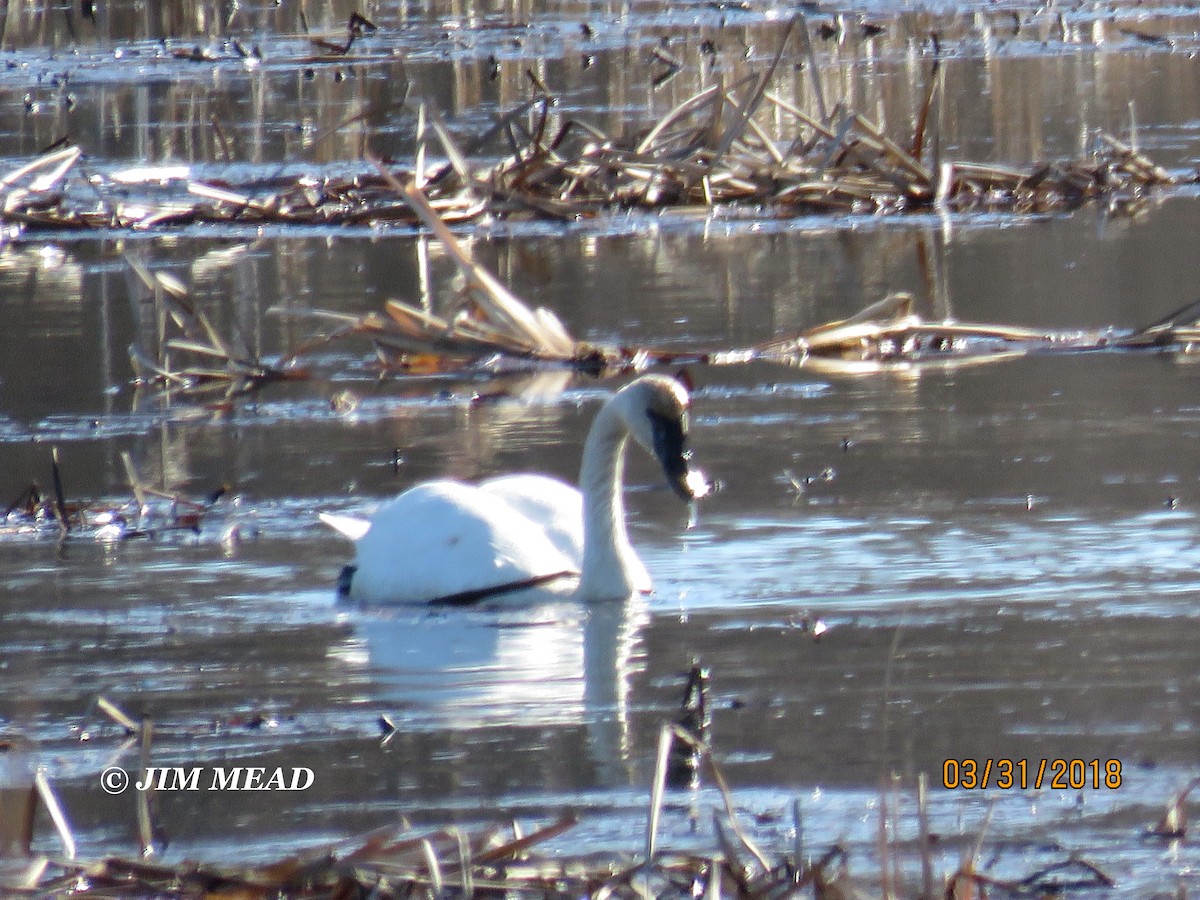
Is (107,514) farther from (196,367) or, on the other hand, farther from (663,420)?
(196,367)

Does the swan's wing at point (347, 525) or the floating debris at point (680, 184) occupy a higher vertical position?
the floating debris at point (680, 184)

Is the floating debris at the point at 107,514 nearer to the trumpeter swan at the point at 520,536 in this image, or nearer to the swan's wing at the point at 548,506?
the trumpeter swan at the point at 520,536

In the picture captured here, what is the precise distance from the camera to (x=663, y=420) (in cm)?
693

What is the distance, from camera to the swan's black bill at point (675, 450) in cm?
693

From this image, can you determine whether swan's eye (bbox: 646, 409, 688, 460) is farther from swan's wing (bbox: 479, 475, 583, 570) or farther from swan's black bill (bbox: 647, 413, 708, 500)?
swan's wing (bbox: 479, 475, 583, 570)

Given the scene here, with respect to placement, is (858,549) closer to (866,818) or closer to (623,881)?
(866,818)

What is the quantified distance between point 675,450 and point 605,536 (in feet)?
1.07

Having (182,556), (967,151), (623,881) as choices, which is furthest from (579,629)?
(967,151)

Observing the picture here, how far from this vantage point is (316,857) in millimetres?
4234

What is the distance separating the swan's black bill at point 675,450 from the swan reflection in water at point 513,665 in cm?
36

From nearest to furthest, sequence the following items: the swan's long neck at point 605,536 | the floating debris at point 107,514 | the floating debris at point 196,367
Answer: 1. the swan's long neck at point 605,536
2. the floating debris at point 107,514
3. the floating debris at point 196,367

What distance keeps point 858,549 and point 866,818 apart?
2.50 metres
